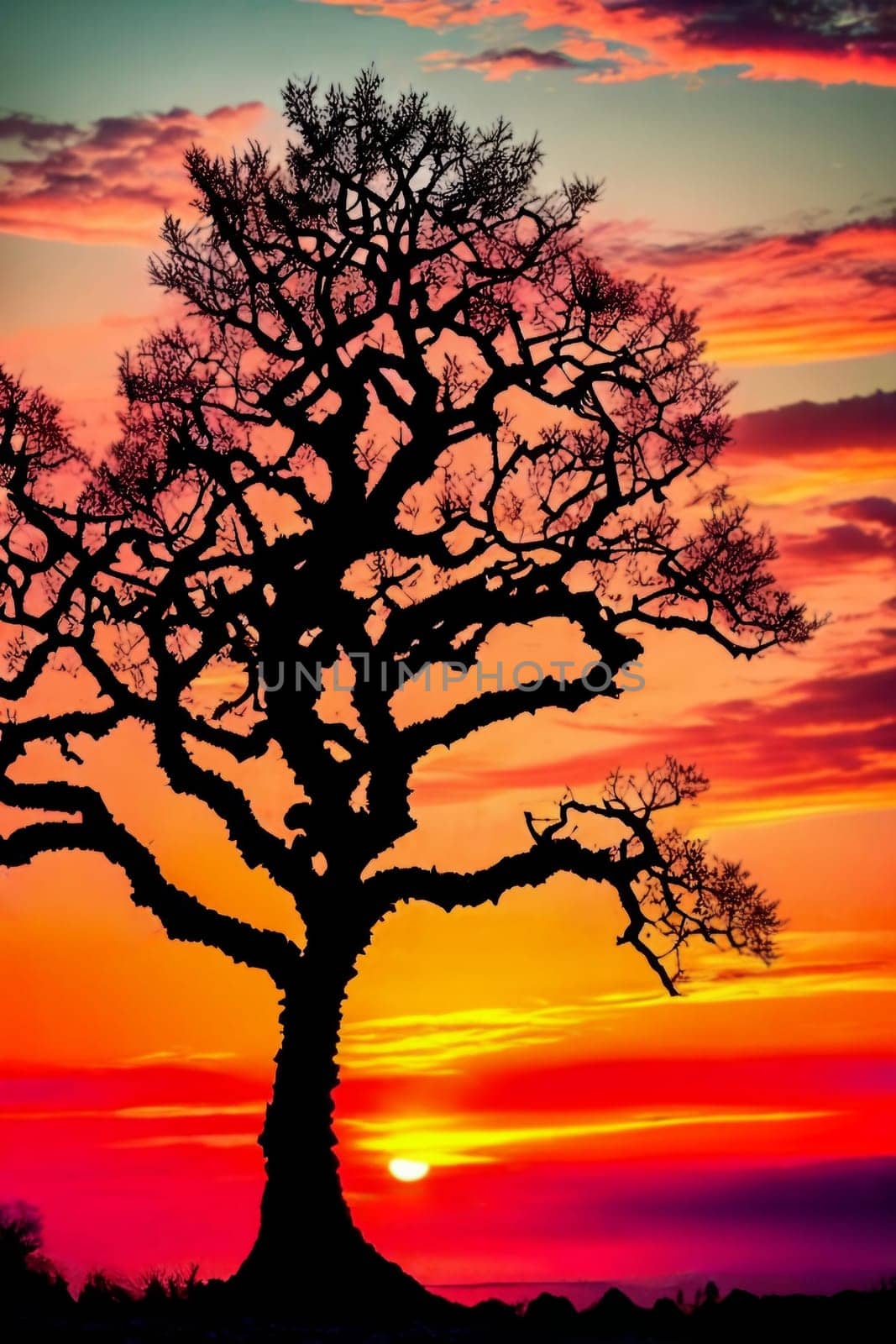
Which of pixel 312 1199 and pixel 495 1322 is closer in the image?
pixel 495 1322

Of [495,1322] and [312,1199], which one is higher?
[312,1199]

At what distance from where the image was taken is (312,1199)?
21.4 meters

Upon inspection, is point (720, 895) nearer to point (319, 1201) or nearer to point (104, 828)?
point (319, 1201)

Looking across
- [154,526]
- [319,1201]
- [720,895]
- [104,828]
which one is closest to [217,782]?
[104,828]

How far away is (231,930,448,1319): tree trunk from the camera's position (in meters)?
20.9

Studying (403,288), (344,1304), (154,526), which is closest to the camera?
(344,1304)

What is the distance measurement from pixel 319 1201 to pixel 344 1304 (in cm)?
131

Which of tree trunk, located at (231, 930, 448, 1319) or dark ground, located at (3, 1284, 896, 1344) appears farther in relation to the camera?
tree trunk, located at (231, 930, 448, 1319)

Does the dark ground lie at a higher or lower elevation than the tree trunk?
lower

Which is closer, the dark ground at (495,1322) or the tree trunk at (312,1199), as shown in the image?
the dark ground at (495,1322)

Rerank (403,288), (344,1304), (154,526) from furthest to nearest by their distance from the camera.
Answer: (154,526) < (403,288) < (344,1304)

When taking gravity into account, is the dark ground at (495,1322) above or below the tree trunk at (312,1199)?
below

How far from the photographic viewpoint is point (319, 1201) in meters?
21.4

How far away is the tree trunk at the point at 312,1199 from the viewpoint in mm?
20906
